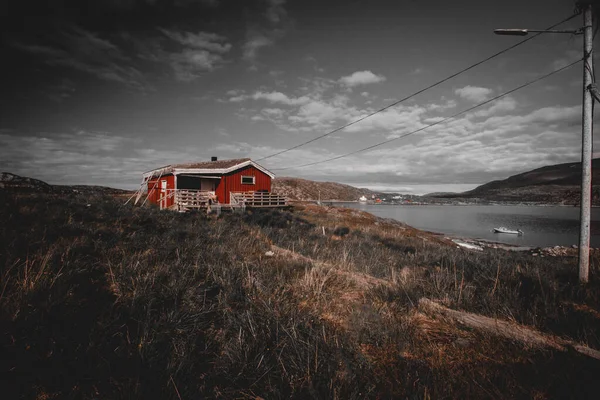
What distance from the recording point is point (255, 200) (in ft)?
86.0

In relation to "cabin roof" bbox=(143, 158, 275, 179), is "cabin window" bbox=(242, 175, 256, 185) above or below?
below

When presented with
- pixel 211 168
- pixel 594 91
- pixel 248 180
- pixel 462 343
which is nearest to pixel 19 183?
pixel 211 168

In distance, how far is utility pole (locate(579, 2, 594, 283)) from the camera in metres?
5.08

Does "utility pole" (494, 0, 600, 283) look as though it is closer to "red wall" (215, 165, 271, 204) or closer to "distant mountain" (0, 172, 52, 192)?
"distant mountain" (0, 172, 52, 192)

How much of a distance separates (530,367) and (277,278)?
379 centimetres

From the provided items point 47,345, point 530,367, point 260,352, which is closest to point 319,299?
point 260,352

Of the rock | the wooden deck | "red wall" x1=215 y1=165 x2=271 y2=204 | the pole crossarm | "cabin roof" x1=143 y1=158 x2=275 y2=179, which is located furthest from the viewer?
"red wall" x1=215 y1=165 x2=271 y2=204

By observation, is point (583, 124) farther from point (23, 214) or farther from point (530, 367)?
point (23, 214)

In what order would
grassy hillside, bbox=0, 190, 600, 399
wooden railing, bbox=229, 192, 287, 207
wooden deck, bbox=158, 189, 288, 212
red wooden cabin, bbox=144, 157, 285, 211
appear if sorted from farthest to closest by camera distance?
red wooden cabin, bbox=144, 157, 285, 211
wooden railing, bbox=229, 192, 287, 207
wooden deck, bbox=158, 189, 288, 212
grassy hillside, bbox=0, 190, 600, 399

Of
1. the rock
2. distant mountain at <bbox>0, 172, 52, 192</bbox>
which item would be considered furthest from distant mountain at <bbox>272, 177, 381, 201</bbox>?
the rock

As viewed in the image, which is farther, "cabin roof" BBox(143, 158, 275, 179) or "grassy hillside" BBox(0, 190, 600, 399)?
"cabin roof" BBox(143, 158, 275, 179)

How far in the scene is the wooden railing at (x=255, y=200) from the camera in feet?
79.4

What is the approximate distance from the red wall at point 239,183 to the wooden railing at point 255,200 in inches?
38.8

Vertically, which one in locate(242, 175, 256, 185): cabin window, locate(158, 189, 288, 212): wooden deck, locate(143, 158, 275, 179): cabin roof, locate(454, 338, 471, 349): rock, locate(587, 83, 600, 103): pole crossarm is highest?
locate(143, 158, 275, 179): cabin roof
